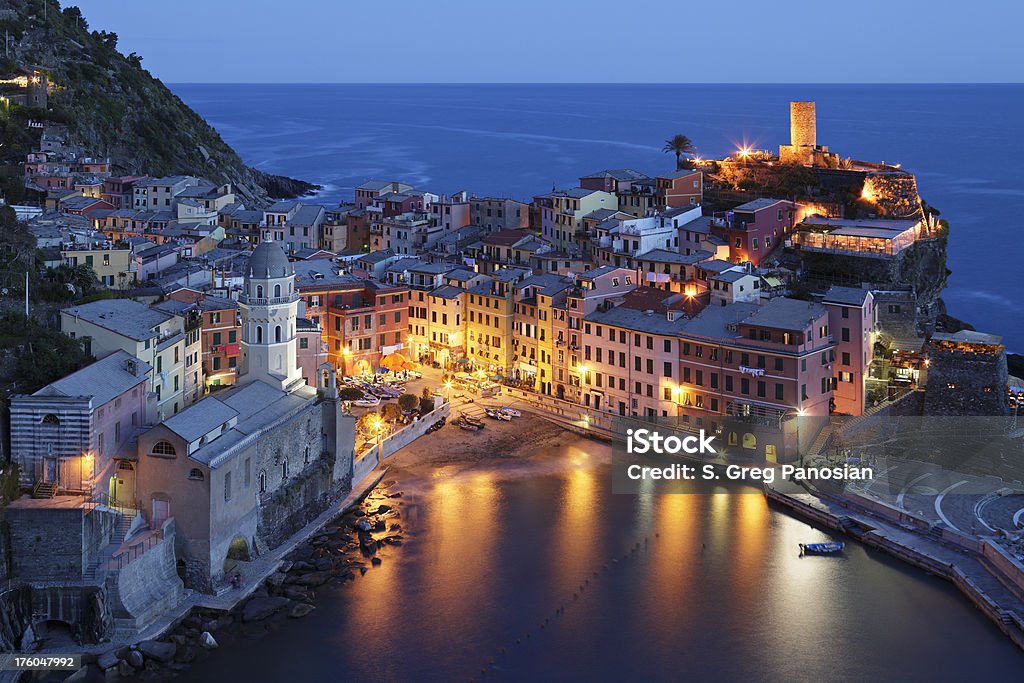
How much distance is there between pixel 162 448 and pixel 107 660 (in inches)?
Result: 193

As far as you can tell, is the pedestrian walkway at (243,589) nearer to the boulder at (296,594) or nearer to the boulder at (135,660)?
the boulder at (135,660)

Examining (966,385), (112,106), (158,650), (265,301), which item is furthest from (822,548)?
(112,106)

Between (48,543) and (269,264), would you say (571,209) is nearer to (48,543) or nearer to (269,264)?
(269,264)

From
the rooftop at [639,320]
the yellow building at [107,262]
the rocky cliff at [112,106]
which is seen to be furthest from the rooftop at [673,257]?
the rocky cliff at [112,106]

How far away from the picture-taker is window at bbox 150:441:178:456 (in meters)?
28.1

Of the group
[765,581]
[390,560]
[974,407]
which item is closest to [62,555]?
[390,560]

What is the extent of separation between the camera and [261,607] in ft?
92.3

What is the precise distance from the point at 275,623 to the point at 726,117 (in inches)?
5940

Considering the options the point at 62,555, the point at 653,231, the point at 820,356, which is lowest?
the point at 62,555

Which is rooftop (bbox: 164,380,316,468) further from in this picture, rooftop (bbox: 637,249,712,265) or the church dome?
rooftop (bbox: 637,249,712,265)

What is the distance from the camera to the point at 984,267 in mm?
69000

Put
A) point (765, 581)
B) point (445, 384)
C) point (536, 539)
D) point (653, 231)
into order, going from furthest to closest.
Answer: point (653, 231)
point (445, 384)
point (536, 539)
point (765, 581)

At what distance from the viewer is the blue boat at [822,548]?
31.9m

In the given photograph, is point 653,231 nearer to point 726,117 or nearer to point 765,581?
point 765,581
